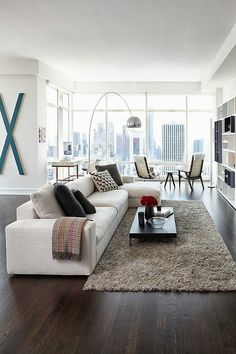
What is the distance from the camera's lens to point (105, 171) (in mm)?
7320

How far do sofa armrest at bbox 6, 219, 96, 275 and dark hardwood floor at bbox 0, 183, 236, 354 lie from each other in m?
0.08

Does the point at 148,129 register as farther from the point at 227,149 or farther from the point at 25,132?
the point at 25,132

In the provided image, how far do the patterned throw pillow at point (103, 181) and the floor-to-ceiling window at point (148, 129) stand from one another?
5.14 m

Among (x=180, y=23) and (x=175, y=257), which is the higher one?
(x=180, y=23)

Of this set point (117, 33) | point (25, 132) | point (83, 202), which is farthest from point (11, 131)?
point (83, 202)

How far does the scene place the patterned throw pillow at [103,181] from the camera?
692cm

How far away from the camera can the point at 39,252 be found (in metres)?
3.81

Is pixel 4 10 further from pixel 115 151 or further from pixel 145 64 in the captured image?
pixel 115 151

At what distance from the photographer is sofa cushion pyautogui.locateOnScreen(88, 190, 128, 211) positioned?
230 inches

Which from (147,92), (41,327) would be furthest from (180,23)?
(147,92)

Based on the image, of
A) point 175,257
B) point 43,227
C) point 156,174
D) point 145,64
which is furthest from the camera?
point 156,174

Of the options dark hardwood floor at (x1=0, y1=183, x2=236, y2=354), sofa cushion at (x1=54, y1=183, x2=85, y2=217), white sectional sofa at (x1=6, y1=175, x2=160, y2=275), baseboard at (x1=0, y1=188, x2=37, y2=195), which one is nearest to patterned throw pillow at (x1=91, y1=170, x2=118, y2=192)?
sofa cushion at (x1=54, y1=183, x2=85, y2=217)

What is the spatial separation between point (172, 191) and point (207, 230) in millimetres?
4230

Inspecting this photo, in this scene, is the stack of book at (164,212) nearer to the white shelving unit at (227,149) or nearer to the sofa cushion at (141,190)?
the sofa cushion at (141,190)
